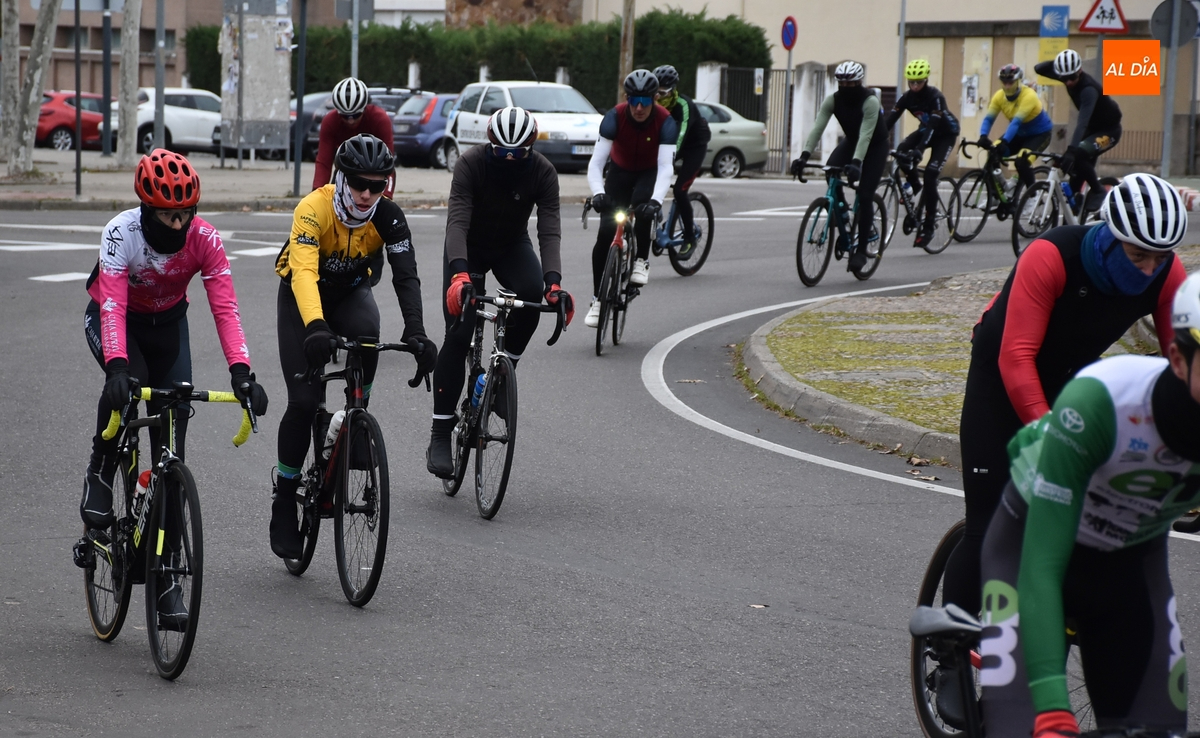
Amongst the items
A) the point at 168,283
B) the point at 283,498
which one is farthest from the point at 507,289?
the point at 168,283

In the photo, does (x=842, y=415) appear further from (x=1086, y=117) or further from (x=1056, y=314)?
(x=1086, y=117)

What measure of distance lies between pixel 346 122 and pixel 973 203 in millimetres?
9134

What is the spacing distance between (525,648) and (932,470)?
11.7 ft

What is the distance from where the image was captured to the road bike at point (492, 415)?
6.96 metres

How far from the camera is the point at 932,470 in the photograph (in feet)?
26.6

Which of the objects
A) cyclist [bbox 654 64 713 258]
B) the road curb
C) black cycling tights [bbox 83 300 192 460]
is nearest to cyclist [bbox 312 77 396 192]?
cyclist [bbox 654 64 713 258]

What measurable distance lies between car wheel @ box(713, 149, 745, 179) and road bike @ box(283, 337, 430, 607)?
2709 cm

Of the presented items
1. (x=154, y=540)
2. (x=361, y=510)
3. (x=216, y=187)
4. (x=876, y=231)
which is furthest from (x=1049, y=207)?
(x=216, y=187)

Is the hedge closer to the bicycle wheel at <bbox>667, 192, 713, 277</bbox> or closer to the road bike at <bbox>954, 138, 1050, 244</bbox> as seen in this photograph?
the road bike at <bbox>954, 138, 1050, 244</bbox>

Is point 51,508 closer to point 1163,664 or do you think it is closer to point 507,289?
point 507,289

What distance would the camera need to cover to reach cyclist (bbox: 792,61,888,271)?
13867 mm

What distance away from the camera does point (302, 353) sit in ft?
20.1

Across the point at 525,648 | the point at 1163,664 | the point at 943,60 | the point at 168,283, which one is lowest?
the point at 525,648

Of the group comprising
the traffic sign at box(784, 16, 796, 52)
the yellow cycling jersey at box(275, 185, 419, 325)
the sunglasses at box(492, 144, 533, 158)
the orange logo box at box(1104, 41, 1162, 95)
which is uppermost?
the traffic sign at box(784, 16, 796, 52)
